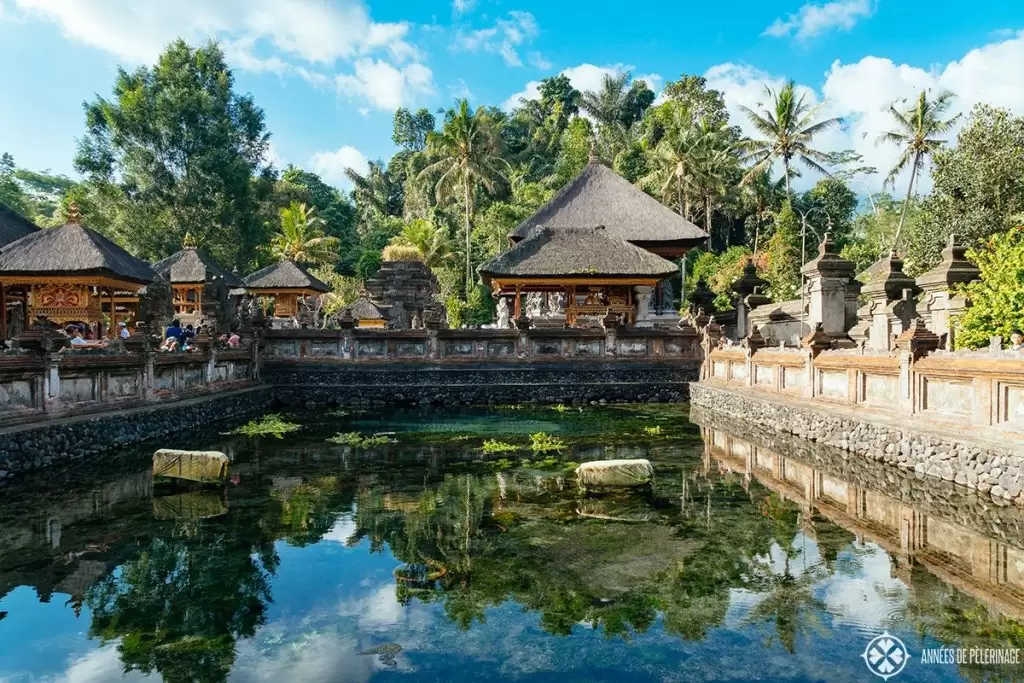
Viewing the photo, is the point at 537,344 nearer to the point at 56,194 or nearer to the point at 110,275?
the point at 110,275

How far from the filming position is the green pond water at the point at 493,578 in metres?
5.49

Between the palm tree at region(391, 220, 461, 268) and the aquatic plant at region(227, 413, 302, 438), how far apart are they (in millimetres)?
29018

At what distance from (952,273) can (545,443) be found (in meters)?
10.4

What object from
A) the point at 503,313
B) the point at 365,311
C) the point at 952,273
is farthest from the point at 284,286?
the point at 952,273

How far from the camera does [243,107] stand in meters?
46.8

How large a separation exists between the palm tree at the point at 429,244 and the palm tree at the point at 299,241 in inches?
250

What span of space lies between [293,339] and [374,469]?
39.7ft

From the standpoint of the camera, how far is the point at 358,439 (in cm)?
1595

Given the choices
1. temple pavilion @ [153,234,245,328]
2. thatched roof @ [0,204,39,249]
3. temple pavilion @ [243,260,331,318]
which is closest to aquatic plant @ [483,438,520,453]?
thatched roof @ [0,204,39,249]

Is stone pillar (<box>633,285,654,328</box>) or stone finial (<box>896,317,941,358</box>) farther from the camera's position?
stone pillar (<box>633,285,654,328</box>)

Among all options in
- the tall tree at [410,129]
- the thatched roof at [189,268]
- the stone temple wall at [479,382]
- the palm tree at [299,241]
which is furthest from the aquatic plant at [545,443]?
the tall tree at [410,129]

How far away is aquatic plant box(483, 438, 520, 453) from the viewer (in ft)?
46.8

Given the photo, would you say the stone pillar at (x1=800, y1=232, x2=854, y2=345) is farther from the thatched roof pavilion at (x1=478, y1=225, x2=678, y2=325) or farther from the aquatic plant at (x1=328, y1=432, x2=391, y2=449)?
the aquatic plant at (x1=328, y1=432, x2=391, y2=449)

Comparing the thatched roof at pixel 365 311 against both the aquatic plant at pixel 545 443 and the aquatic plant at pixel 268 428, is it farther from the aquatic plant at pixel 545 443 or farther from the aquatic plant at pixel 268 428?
the aquatic plant at pixel 545 443
